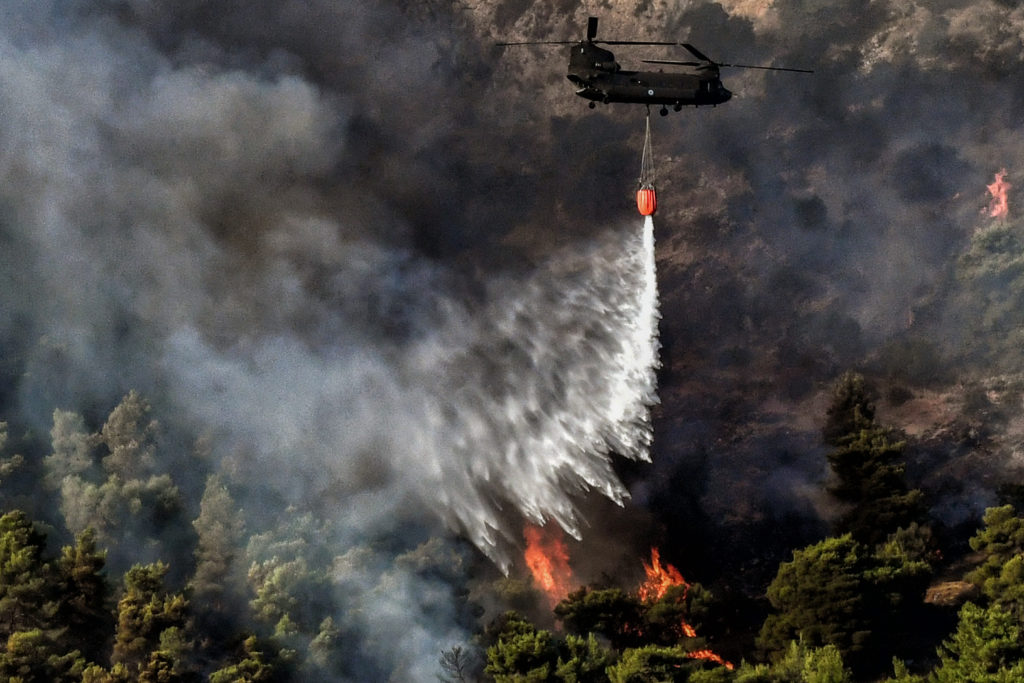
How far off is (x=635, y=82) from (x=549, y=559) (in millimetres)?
30579

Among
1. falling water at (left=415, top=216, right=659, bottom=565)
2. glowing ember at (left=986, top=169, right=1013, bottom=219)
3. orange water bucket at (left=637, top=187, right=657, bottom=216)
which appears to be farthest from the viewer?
glowing ember at (left=986, top=169, right=1013, bottom=219)

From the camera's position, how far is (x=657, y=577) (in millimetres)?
88500

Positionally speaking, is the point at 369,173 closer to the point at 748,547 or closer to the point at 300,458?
the point at 300,458

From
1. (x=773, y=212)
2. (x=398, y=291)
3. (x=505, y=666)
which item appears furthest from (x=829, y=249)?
(x=505, y=666)

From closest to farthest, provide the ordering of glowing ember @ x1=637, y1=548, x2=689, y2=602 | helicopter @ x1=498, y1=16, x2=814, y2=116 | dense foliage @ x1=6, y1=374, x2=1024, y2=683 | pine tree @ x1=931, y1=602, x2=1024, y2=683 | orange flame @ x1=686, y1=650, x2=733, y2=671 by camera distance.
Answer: pine tree @ x1=931, y1=602, x2=1024, y2=683 < dense foliage @ x1=6, y1=374, x2=1024, y2=683 < helicopter @ x1=498, y1=16, x2=814, y2=116 < orange flame @ x1=686, y1=650, x2=733, y2=671 < glowing ember @ x1=637, y1=548, x2=689, y2=602

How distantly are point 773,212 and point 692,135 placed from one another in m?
8.20

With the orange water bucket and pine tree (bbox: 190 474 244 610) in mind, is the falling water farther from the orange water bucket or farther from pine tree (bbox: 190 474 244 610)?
the orange water bucket

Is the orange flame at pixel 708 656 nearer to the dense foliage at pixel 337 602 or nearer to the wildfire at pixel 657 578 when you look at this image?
the dense foliage at pixel 337 602

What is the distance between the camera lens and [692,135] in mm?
107000

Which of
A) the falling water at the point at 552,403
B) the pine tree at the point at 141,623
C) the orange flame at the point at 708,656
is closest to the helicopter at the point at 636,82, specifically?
the falling water at the point at 552,403

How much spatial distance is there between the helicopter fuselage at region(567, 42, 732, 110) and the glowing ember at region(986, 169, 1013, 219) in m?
41.6

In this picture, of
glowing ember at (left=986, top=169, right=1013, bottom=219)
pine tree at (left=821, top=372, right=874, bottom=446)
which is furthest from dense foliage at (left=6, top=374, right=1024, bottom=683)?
glowing ember at (left=986, top=169, right=1013, bottom=219)

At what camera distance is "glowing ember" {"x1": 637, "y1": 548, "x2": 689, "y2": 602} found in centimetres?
8656

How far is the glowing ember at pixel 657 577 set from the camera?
284ft
